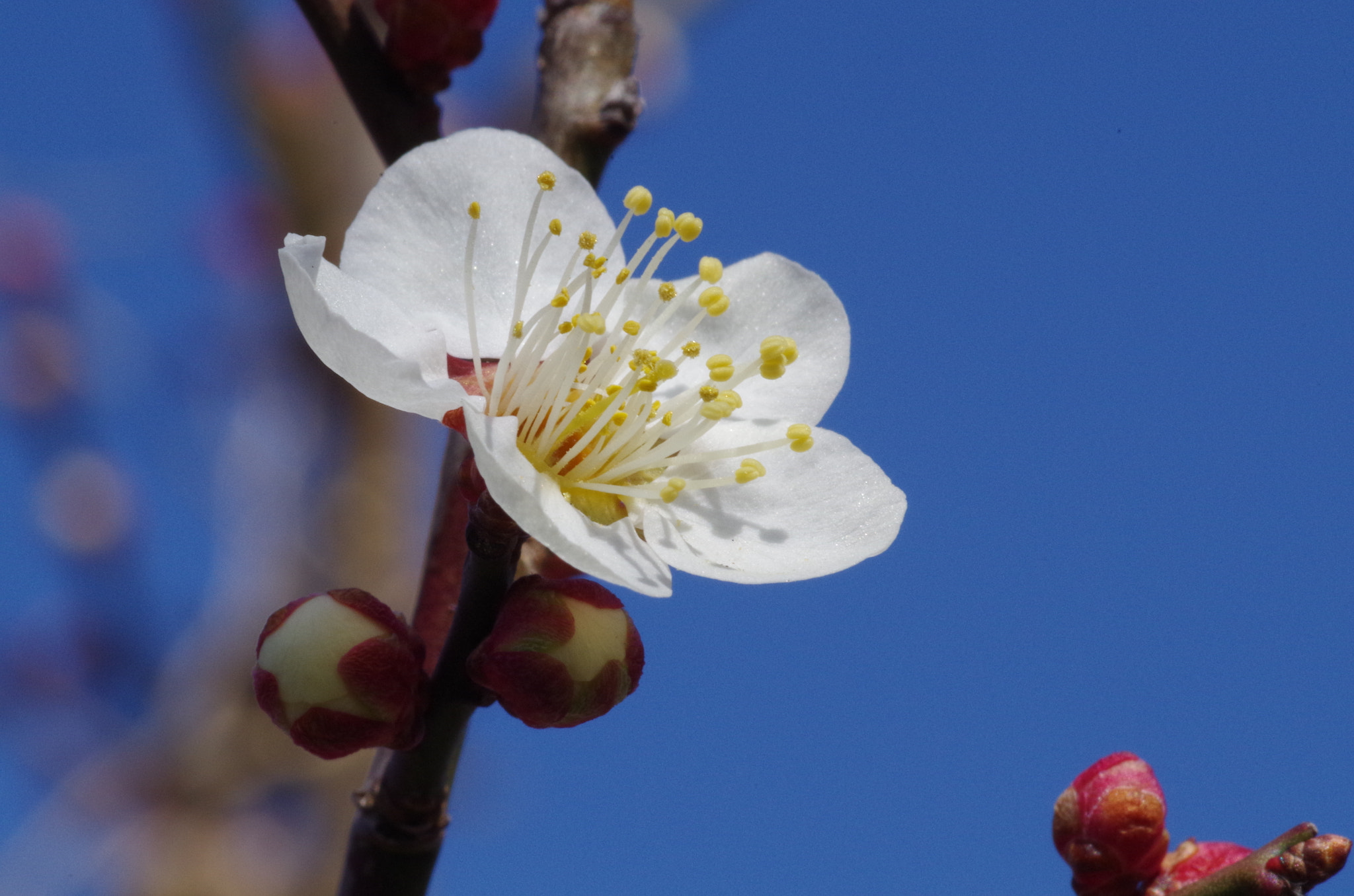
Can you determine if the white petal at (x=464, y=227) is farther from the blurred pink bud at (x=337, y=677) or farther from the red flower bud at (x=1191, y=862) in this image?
the red flower bud at (x=1191, y=862)

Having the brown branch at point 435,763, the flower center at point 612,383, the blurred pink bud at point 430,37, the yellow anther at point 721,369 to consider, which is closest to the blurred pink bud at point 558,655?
the brown branch at point 435,763

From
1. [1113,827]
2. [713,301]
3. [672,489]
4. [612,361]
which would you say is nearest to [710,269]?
[713,301]

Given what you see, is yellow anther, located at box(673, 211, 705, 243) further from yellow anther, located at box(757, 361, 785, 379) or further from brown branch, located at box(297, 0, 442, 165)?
brown branch, located at box(297, 0, 442, 165)

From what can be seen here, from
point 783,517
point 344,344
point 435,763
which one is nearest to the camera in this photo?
point 344,344

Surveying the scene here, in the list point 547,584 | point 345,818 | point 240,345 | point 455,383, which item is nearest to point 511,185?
point 455,383

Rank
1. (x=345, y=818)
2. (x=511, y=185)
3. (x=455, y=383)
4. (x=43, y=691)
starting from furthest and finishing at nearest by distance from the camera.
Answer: (x=43, y=691) < (x=345, y=818) < (x=511, y=185) < (x=455, y=383)

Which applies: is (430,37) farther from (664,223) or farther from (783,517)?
(783,517)

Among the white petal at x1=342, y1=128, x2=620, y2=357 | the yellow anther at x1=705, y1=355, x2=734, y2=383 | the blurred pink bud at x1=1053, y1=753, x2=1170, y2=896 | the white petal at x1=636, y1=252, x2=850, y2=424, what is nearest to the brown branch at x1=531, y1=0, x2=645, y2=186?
the white petal at x1=342, y1=128, x2=620, y2=357

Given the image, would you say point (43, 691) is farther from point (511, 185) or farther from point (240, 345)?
point (511, 185)
